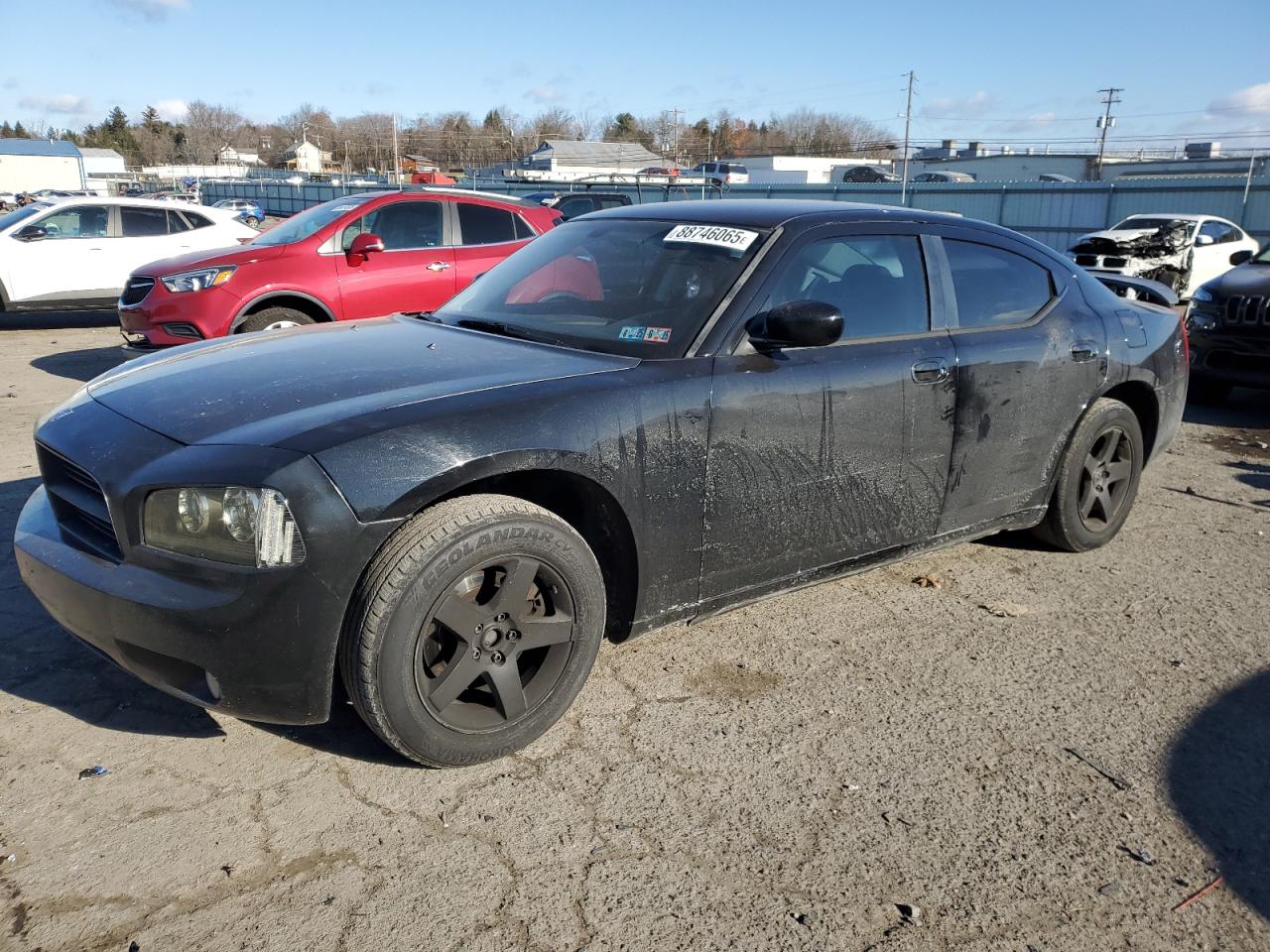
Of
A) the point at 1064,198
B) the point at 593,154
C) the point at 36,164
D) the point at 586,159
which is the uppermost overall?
the point at 593,154

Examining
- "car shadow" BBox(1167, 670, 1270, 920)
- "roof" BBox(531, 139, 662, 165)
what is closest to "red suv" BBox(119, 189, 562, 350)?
"car shadow" BBox(1167, 670, 1270, 920)

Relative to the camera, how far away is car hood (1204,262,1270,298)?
27.0ft

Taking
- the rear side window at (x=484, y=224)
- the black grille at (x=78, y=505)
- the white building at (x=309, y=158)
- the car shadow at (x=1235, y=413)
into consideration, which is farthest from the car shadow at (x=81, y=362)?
the white building at (x=309, y=158)

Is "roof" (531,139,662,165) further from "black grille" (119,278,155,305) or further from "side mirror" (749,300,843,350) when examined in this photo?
"side mirror" (749,300,843,350)

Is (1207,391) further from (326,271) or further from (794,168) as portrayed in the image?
(794,168)

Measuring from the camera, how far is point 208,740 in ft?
10.1

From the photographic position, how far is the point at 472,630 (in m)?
2.86

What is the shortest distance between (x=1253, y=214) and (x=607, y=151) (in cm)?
6467

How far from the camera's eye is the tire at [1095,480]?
4.64m

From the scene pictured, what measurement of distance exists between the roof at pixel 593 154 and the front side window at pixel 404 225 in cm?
6763

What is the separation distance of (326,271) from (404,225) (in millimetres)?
971

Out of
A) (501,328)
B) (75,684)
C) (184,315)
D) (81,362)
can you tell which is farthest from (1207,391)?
(81,362)

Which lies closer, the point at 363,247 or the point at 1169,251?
the point at 363,247

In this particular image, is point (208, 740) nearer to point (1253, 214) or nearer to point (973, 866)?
point (973, 866)
